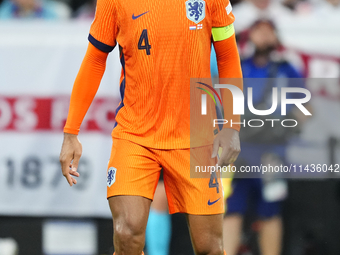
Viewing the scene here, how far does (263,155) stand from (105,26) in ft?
6.41

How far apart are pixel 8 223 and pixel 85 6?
1.95 metres

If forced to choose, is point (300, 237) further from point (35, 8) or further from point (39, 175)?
point (35, 8)

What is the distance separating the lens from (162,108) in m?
2.40

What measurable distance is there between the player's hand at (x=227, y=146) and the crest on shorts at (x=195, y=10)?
1.99 ft

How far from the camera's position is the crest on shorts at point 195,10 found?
93.0 inches

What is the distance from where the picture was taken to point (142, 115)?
2.41 m

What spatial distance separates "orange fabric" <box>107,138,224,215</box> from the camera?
233cm

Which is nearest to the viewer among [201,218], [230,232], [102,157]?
[201,218]

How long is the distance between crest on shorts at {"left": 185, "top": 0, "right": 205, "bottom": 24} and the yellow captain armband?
119 mm

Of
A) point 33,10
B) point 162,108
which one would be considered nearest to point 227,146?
point 162,108

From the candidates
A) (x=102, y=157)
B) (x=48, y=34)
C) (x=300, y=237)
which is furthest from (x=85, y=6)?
(x=300, y=237)

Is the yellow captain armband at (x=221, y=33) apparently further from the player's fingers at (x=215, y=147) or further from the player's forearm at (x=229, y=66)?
the player's fingers at (x=215, y=147)

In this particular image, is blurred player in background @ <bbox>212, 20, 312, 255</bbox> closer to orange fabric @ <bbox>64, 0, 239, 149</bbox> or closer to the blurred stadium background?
the blurred stadium background

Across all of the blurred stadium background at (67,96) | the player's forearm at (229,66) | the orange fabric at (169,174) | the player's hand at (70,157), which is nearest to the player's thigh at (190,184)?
the orange fabric at (169,174)
